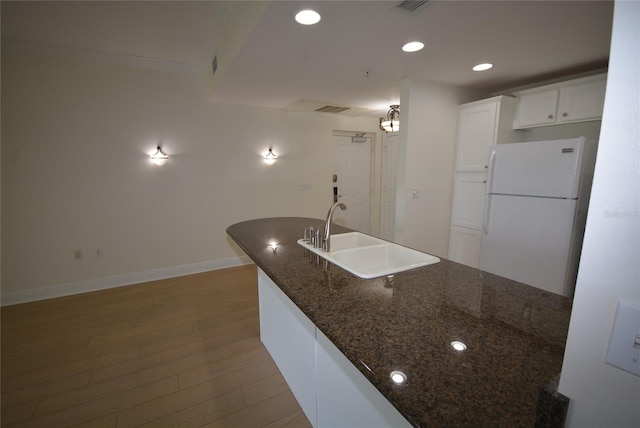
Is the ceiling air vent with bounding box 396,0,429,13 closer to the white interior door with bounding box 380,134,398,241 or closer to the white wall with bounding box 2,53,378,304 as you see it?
the white wall with bounding box 2,53,378,304

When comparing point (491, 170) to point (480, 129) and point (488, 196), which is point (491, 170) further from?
point (480, 129)

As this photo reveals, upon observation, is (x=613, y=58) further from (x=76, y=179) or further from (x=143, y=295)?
(x=76, y=179)

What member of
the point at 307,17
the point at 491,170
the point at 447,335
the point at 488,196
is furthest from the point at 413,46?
the point at 447,335

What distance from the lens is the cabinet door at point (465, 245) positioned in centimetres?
310

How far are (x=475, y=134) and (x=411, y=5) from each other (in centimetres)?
196

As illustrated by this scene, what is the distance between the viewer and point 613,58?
413 millimetres

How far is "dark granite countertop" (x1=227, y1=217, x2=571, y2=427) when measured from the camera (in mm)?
580

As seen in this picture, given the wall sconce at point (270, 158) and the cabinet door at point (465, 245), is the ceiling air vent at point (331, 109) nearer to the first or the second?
the wall sconce at point (270, 158)

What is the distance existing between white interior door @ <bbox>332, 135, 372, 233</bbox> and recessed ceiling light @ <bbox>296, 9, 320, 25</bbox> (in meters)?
3.22

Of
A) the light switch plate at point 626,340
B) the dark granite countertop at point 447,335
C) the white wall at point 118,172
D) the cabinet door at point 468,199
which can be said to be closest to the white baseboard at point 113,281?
the white wall at point 118,172

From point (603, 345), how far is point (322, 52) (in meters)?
2.29

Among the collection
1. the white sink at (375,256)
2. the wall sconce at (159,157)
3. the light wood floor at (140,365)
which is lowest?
the light wood floor at (140,365)

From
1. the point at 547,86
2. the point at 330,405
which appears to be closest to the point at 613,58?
the point at 330,405

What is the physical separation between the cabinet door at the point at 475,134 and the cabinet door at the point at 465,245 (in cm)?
74
